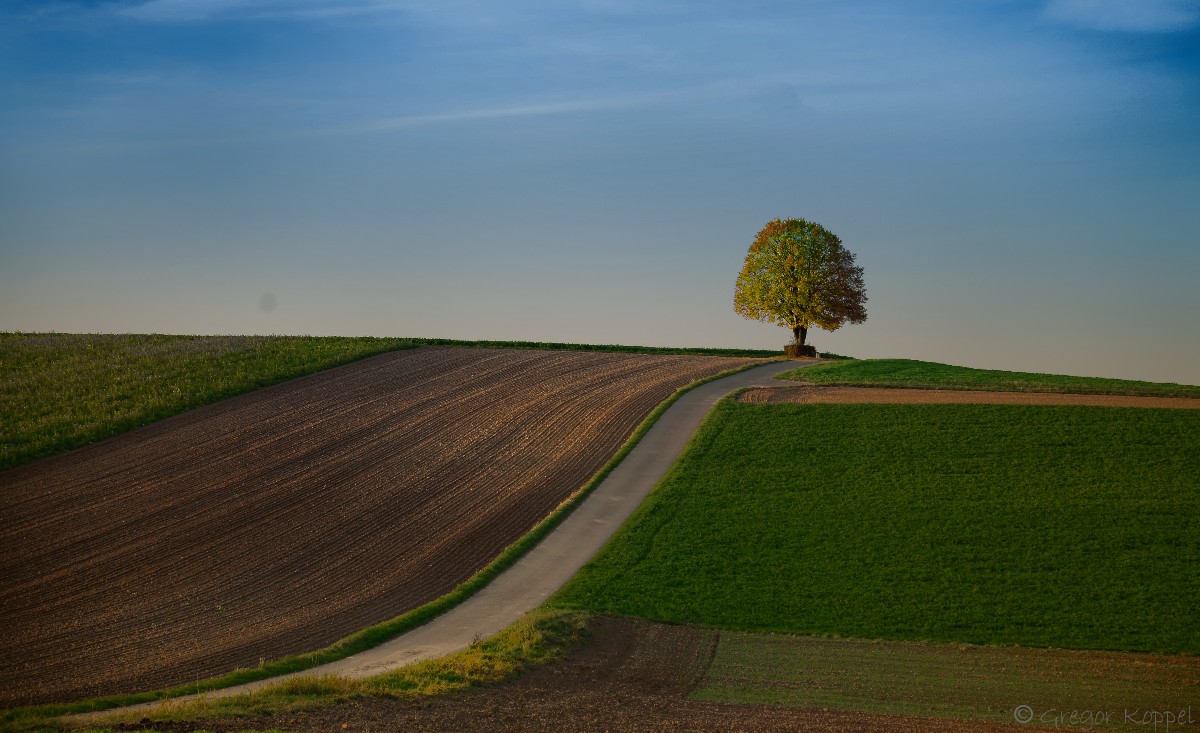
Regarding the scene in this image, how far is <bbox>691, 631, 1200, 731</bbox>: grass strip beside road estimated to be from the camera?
18016 millimetres

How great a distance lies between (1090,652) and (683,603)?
923 centimetres

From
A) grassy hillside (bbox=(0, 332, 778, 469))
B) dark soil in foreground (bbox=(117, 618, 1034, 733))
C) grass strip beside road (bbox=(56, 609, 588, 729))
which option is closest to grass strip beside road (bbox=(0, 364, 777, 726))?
grass strip beside road (bbox=(56, 609, 588, 729))

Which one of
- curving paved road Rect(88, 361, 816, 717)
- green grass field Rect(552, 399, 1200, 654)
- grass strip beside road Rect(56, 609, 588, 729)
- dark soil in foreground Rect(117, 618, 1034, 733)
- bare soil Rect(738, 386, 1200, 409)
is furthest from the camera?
bare soil Rect(738, 386, 1200, 409)

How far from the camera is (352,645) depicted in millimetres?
20359

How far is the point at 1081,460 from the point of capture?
1286 inches

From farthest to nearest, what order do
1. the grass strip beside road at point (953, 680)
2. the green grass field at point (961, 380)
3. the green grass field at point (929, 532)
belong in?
the green grass field at point (961, 380) → the green grass field at point (929, 532) → the grass strip beside road at point (953, 680)

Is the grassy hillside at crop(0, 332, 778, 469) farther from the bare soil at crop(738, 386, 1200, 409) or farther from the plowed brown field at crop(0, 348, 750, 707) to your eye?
the bare soil at crop(738, 386, 1200, 409)

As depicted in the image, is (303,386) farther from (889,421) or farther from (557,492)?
(889,421)

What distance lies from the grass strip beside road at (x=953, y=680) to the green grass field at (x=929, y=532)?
2.49ft

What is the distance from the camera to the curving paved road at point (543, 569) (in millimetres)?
19812

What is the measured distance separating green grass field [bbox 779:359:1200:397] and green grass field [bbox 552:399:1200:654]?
553cm

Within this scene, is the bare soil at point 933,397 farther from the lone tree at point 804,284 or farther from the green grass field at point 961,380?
the lone tree at point 804,284

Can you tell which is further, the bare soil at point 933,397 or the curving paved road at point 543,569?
the bare soil at point 933,397

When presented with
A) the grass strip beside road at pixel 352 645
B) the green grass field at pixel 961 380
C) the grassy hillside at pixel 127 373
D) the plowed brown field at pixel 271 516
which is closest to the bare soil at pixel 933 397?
the green grass field at pixel 961 380
